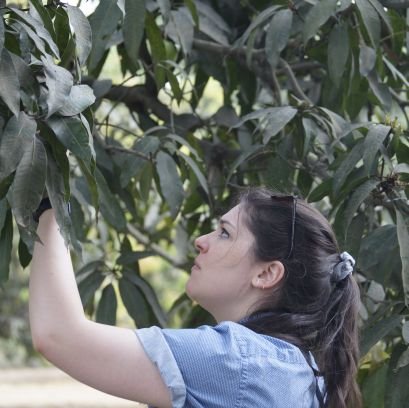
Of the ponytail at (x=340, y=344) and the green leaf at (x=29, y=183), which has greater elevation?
the green leaf at (x=29, y=183)

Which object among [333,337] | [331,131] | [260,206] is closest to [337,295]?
[333,337]

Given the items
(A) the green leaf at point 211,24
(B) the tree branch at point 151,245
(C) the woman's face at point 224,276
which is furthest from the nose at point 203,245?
(B) the tree branch at point 151,245

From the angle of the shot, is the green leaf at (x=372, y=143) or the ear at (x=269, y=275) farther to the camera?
the green leaf at (x=372, y=143)

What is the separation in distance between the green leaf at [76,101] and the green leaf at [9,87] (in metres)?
0.08

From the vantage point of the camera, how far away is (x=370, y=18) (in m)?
2.39

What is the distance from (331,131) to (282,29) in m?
0.28

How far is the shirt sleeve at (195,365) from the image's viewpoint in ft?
4.87

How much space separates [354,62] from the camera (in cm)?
260

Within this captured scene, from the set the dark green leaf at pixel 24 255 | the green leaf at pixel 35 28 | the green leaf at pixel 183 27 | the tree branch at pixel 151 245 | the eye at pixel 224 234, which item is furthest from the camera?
the tree branch at pixel 151 245

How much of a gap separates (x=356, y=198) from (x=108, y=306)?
0.84 meters

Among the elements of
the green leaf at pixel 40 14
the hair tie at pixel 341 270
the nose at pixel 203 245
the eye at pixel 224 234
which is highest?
the green leaf at pixel 40 14

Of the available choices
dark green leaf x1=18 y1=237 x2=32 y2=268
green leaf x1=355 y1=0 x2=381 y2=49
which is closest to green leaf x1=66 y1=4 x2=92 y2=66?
dark green leaf x1=18 y1=237 x2=32 y2=268

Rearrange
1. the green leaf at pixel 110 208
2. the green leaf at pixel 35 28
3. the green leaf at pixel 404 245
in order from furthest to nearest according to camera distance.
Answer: the green leaf at pixel 110 208 < the green leaf at pixel 404 245 < the green leaf at pixel 35 28

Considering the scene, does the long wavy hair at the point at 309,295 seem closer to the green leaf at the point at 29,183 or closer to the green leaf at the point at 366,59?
the green leaf at the point at 29,183
